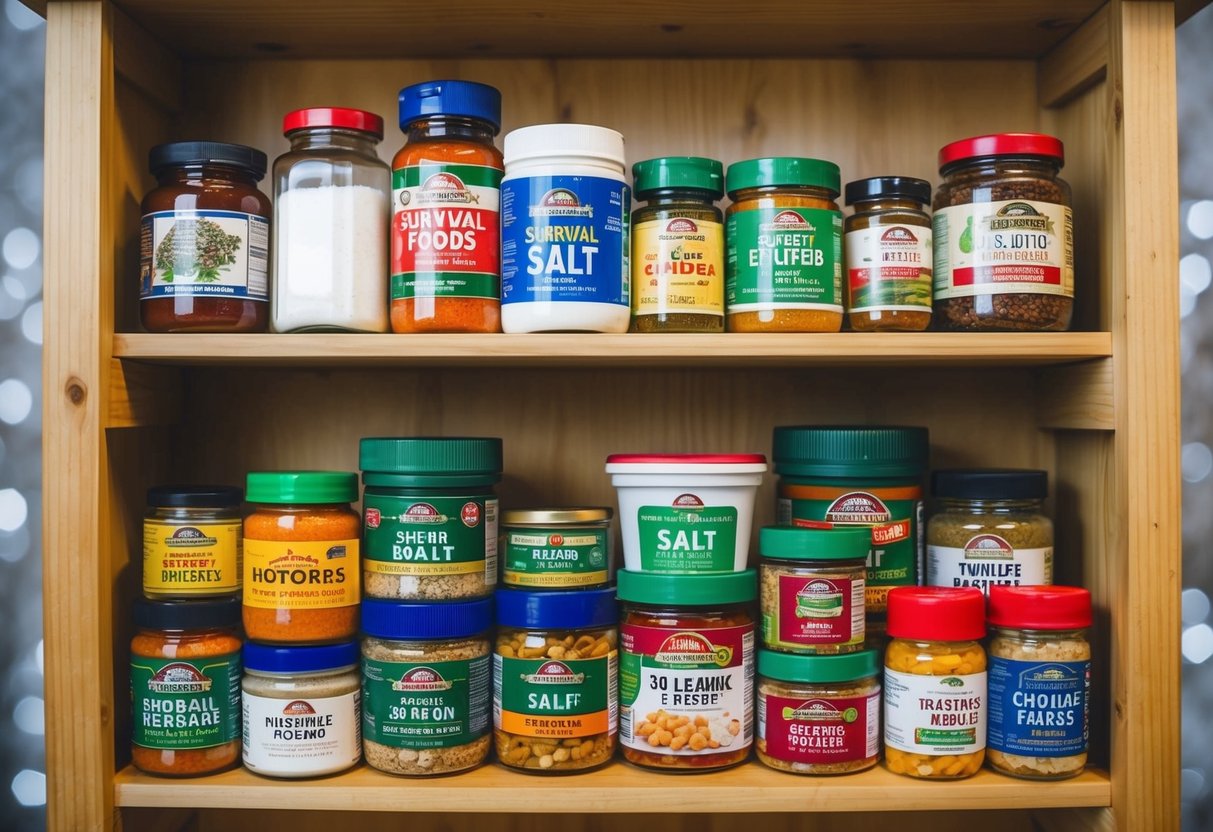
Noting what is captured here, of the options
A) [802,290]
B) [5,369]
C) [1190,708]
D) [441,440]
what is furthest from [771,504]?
[5,369]

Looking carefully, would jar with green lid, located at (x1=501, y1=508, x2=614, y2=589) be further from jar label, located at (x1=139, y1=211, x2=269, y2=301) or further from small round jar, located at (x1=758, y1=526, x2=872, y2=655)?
jar label, located at (x1=139, y1=211, x2=269, y2=301)

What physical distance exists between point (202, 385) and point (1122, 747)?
3.36 ft

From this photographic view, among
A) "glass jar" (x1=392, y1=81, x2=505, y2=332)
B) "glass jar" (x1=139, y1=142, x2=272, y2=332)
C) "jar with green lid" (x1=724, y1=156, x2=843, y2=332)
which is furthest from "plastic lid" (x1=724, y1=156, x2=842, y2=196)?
"glass jar" (x1=139, y1=142, x2=272, y2=332)

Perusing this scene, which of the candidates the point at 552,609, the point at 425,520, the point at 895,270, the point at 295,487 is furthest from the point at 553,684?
the point at 895,270

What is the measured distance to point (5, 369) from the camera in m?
1.16

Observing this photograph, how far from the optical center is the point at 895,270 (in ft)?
3.01

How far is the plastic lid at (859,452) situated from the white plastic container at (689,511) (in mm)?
85

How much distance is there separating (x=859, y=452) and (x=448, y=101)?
523mm

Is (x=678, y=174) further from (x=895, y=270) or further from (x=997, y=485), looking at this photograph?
(x=997, y=485)

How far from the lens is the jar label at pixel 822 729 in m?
0.88

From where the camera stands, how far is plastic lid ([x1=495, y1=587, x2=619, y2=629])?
898 mm

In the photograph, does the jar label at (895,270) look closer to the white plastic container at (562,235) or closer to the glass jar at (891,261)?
the glass jar at (891,261)

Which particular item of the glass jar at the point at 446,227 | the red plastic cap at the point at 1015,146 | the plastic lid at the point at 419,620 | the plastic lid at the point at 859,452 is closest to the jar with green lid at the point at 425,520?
the plastic lid at the point at 419,620

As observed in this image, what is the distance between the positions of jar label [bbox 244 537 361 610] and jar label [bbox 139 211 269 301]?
238mm
